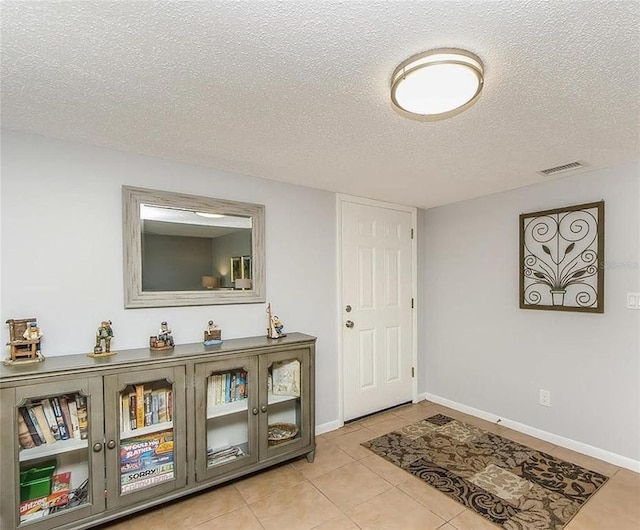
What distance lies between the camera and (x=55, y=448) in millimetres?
1770

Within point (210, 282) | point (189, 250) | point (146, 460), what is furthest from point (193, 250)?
point (146, 460)

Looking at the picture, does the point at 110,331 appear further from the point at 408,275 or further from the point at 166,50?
the point at 408,275

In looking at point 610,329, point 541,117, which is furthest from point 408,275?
point 541,117

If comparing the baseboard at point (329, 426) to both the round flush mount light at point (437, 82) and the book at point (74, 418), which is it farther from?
the round flush mount light at point (437, 82)

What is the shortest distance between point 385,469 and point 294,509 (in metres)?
0.75

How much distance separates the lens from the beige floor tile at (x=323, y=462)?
2471 mm

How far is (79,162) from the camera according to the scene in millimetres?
2119

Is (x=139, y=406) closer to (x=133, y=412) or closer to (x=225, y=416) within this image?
(x=133, y=412)

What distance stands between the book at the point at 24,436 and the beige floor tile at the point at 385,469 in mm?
2021

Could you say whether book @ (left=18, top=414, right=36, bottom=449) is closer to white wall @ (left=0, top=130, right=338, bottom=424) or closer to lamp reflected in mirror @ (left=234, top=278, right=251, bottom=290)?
white wall @ (left=0, top=130, right=338, bottom=424)

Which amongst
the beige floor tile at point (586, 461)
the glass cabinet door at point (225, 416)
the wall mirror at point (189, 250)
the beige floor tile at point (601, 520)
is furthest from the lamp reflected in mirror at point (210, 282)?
the beige floor tile at point (586, 461)

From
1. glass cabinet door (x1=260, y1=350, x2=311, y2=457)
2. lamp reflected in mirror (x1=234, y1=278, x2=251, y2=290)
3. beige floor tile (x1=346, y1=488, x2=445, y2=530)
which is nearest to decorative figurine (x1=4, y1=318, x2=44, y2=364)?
lamp reflected in mirror (x1=234, y1=278, x2=251, y2=290)

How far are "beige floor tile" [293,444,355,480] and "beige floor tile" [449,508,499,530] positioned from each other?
0.84m

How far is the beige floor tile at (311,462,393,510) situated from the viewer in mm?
2146
